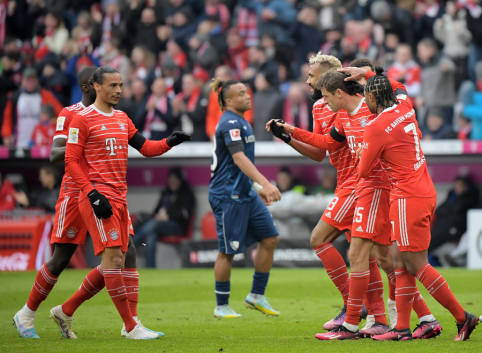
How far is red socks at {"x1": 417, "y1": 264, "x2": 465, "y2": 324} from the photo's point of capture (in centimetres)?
499

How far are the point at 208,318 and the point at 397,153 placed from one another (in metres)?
2.95

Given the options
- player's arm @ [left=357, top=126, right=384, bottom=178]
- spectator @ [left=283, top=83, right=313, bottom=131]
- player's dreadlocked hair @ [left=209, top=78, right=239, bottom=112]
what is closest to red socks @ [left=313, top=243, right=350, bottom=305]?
player's arm @ [left=357, top=126, right=384, bottom=178]

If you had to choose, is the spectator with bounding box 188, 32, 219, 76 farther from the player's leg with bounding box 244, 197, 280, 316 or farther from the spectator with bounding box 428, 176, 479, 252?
the player's leg with bounding box 244, 197, 280, 316

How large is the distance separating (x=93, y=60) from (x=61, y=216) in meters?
10.5

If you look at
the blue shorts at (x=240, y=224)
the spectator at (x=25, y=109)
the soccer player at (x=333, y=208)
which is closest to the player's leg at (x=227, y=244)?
the blue shorts at (x=240, y=224)

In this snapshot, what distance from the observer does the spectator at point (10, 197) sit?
13938 mm

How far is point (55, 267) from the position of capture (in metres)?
5.82

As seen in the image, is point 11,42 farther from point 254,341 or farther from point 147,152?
point 254,341

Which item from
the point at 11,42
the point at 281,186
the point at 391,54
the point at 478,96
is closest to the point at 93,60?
the point at 11,42

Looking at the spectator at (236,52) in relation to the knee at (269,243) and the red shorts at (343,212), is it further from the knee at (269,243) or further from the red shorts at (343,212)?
the red shorts at (343,212)

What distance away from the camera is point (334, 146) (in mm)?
5922

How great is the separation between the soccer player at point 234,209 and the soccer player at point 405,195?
2.08m

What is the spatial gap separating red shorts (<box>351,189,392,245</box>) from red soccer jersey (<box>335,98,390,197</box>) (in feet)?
0.22

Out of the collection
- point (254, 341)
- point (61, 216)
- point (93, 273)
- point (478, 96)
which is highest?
point (478, 96)
